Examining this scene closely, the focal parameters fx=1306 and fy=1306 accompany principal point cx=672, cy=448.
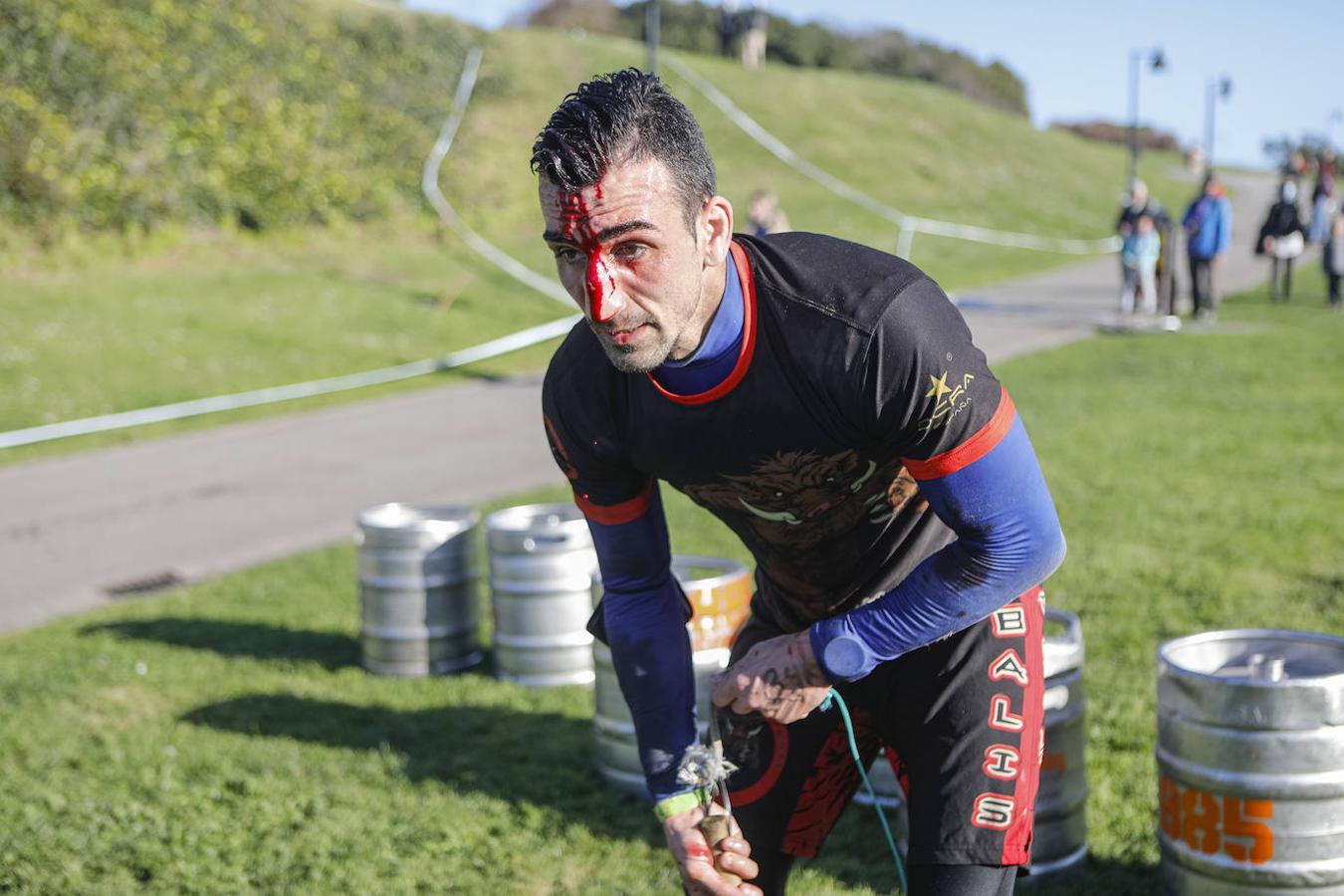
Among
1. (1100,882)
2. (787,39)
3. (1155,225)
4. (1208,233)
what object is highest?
(787,39)

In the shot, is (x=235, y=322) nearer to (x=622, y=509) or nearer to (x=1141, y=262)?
(x=1141, y=262)

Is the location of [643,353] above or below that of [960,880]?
above

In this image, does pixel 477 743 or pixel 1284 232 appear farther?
pixel 1284 232

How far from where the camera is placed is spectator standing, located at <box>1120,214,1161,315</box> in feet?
59.8

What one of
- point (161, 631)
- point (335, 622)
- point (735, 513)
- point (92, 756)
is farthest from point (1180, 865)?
point (161, 631)

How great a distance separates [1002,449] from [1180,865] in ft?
6.86

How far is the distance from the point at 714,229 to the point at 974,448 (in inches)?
24.9

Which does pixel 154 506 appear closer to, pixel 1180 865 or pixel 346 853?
pixel 346 853

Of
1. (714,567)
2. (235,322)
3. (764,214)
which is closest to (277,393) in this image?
(235,322)

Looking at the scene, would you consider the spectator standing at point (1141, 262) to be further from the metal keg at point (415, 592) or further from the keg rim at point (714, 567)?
the keg rim at point (714, 567)

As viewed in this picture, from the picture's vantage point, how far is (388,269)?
22.2 m

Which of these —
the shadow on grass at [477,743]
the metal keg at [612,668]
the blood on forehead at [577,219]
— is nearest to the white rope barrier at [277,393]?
the shadow on grass at [477,743]

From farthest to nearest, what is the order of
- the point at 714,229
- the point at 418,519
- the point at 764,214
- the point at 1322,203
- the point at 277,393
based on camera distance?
the point at 1322,203 < the point at 277,393 < the point at 764,214 < the point at 418,519 < the point at 714,229

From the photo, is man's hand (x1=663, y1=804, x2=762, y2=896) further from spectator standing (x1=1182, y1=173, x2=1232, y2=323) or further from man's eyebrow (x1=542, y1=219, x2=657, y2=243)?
spectator standing (x1=1182, y1=173, x2=1232, y2=323)
